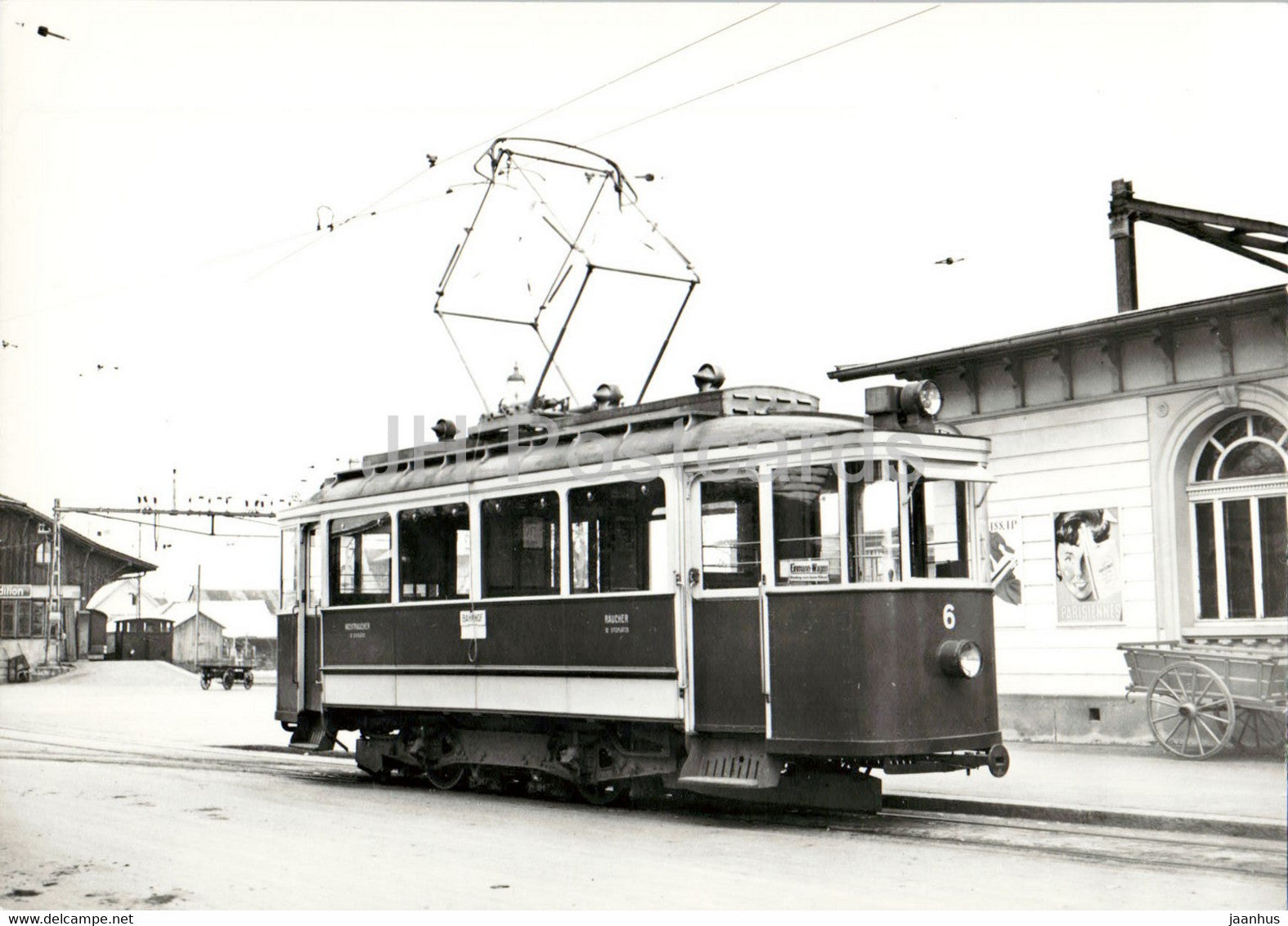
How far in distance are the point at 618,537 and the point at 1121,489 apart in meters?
5.83

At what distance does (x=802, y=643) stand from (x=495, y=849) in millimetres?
2539

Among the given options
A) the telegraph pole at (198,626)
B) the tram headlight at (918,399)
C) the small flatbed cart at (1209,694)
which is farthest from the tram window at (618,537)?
the telegraph pole at (198,626)

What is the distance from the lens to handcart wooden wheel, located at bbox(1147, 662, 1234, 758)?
12.0 meters

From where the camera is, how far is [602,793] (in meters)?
11.6

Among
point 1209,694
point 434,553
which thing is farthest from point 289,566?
point 1209,694

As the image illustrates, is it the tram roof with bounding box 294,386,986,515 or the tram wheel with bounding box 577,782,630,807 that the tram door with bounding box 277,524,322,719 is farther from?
the tram wheel with bounding box 577,782,630,807

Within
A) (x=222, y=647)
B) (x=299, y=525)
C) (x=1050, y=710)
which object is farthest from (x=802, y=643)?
(x=222, y=647)

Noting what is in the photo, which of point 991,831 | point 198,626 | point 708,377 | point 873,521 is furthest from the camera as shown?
point 198,626

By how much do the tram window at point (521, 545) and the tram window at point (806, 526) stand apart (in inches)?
93.0

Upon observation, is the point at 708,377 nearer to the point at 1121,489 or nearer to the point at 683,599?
the point at 683,599

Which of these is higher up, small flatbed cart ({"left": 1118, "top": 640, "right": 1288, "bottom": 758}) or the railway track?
small flatbed cart ({"left": 1118, "top": 640, "right": 1288, "bottom": 758})

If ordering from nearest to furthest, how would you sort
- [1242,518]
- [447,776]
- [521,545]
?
[521,545] < [1242,518] < [447,776]

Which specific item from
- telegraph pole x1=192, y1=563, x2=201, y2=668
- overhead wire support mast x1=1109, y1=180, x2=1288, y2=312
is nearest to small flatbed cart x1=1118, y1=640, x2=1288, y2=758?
overhead wire support mast x1=1109, y1=180, x2=1288, y2=312

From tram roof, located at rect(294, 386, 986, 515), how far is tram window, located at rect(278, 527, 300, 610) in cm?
134
